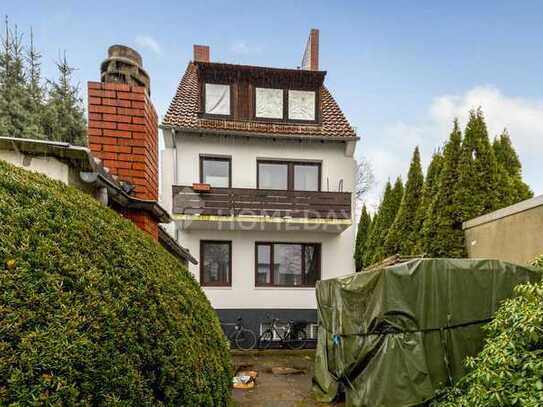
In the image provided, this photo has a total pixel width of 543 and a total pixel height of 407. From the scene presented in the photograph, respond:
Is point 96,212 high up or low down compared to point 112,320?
up

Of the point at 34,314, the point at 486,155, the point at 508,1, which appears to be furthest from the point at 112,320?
the point at 508,1

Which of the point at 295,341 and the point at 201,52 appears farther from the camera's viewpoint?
the point at 201,52

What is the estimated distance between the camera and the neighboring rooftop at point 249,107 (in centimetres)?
889

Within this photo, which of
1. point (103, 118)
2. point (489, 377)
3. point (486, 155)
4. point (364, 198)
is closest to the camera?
point (489, 377)

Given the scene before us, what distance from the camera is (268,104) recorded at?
9.53m

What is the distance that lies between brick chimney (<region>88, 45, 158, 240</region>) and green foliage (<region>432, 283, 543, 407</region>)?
3857mm

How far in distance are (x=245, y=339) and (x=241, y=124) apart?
264 inches

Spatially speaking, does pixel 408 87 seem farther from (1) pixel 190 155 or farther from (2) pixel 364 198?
(2) pixel 364 198

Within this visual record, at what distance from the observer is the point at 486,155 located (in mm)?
5715

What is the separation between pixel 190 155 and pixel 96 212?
7.28m

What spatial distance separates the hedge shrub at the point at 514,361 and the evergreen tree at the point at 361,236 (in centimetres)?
750

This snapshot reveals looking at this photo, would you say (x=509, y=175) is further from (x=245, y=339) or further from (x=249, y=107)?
(x=245, y=339)

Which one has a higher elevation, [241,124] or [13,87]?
[13,87]

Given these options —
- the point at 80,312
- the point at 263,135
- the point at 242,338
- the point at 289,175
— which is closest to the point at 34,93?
the point at 263,135
